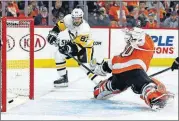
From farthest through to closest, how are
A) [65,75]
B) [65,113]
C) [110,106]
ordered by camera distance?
[65,75]
[110,106]
[65,113]

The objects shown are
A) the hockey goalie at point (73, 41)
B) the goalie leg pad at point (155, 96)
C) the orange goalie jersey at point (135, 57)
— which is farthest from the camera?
the hockey goalie at point (73, 41)

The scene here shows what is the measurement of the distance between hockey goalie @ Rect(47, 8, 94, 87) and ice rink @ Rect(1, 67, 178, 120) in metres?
0.31

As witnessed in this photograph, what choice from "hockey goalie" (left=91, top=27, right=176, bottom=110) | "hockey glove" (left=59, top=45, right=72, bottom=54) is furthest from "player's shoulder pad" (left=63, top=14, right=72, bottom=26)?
"hockey goalie" (left=91, top=27, right=176, bottom=110)

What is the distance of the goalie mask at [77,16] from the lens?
19.8 ft

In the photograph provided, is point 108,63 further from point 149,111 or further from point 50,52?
point 50,52

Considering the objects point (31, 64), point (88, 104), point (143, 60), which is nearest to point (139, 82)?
point (143, 60)

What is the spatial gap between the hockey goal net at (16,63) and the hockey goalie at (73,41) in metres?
0.40

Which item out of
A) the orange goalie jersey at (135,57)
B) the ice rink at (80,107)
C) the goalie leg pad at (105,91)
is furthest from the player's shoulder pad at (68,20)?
the orange goalie jersey at (135,57)

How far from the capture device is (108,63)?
17.1 ft

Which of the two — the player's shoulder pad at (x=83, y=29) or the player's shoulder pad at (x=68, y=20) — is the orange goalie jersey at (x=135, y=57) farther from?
the player's shoulder pad at (x=68, y=20)

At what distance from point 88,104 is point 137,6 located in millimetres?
3878

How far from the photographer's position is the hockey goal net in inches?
178

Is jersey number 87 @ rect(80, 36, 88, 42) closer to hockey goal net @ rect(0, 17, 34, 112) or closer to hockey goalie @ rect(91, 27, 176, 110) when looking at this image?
hockey goal net @ rect(0, 17, 34, 112)

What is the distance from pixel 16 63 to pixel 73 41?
27.9 inches
